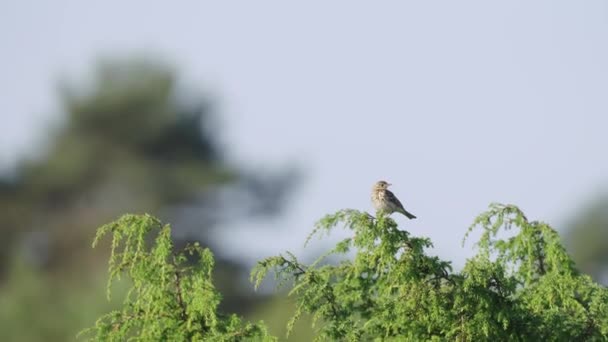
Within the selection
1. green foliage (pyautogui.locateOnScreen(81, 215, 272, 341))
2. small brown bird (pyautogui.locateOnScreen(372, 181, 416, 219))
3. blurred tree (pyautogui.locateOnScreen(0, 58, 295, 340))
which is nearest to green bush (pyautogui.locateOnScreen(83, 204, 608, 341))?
green foliage (pyautogui.locateOnScreen(81, 215, 272, 341))

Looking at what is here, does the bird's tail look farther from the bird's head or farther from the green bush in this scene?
the green bush

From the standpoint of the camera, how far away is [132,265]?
8078mm

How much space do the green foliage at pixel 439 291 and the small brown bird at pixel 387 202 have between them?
4081 mm

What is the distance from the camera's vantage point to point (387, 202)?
13.0 m

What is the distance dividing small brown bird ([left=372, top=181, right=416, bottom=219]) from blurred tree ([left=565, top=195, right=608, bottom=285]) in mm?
43109

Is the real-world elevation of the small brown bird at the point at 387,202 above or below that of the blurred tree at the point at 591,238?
below

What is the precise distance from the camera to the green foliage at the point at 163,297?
7867 mm

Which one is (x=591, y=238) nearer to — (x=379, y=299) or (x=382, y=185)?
(x=382, y=185)

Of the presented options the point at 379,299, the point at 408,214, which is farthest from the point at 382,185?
the point at 379,299

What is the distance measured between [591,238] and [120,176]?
2124 centimetres

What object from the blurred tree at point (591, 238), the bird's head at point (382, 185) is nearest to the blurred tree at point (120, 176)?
the blurred tree at point (591, 238)

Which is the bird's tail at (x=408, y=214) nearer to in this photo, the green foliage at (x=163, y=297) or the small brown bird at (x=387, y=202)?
the small brown bird at (x=387, y=202)

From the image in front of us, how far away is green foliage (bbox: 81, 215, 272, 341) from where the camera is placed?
787 cm

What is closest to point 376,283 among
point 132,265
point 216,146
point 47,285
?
point 132,265
